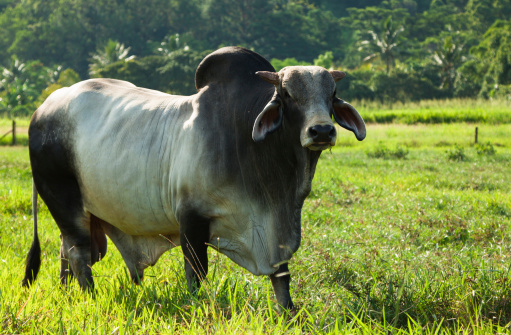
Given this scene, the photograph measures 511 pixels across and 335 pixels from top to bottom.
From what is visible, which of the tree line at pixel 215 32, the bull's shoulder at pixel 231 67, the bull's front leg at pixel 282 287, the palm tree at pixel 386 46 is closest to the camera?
the bull's front leg at pixel 282 287

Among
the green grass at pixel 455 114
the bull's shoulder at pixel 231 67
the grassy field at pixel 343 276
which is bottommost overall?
the green grass at pixel 455 114

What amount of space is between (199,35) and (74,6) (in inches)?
505

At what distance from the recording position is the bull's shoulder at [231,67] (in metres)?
3.47

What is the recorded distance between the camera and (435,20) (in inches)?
2484

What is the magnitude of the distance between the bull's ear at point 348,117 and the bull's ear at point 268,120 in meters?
0.28

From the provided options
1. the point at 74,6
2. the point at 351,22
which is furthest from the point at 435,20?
the point at 74,6

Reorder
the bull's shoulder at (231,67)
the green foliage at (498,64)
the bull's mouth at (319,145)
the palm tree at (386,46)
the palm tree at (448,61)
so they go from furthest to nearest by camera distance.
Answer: the palm tree at (386,46), the palm tree at (448,61), the green foliage at (498,64), the bull's shoulder at (231,67), the bull's mouth at (319,145)

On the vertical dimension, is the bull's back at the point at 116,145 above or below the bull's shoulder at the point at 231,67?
below

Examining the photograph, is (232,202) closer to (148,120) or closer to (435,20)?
(148,120)

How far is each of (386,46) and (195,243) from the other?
50.0 meters

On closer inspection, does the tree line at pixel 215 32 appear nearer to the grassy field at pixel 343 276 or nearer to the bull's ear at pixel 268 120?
the grassy field at pixel 343 276

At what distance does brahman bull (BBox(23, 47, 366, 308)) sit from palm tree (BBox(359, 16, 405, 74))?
1847 inches

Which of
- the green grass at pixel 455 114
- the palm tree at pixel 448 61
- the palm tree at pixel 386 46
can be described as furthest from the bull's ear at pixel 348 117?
the palm tree at pixel 386 46

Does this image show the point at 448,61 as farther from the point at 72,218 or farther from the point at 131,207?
the point at 131,207
